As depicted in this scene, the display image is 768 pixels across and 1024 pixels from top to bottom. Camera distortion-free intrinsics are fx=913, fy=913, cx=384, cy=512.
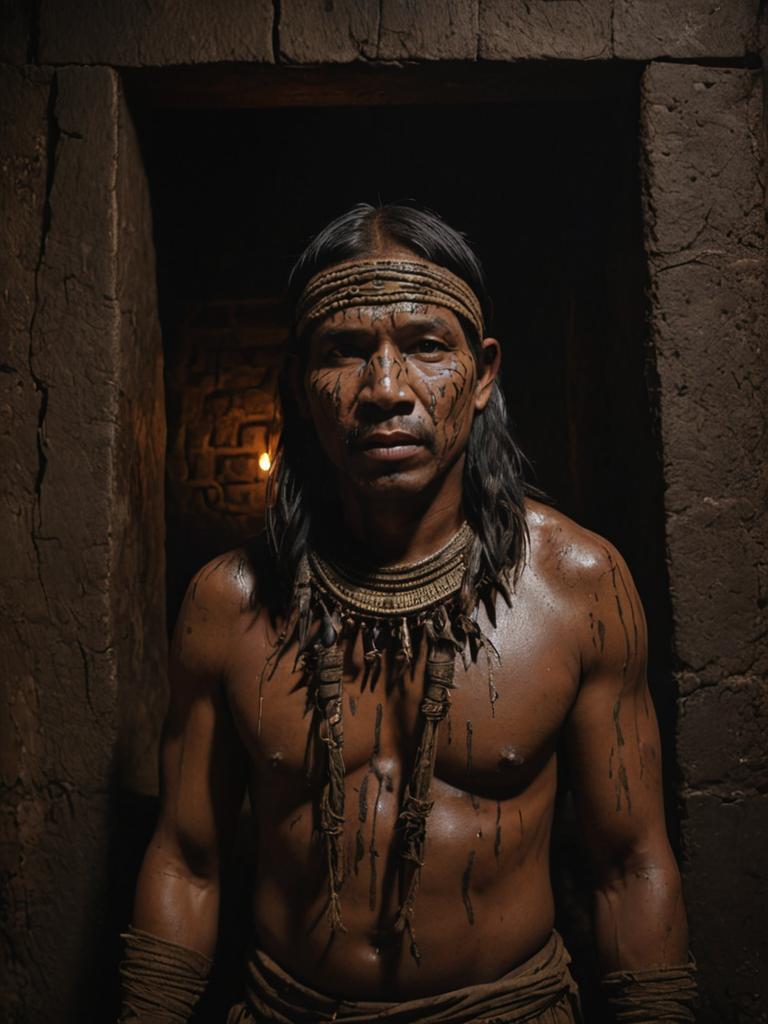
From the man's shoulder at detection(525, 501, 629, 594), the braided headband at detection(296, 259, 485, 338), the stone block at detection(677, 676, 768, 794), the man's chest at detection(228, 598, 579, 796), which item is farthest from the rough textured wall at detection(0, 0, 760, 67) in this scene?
the stone block at detection(677, 676, 768, 794)

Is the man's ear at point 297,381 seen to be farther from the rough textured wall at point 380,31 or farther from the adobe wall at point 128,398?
the rough textured wall at point 380,31

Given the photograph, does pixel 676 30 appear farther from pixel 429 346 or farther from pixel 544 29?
pixel 429 346

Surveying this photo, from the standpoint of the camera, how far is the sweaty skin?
179 centimetres

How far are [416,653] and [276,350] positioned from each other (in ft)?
6.05

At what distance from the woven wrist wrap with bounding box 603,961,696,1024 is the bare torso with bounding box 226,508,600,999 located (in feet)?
0.64

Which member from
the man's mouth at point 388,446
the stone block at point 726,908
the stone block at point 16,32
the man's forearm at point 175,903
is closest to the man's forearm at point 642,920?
the stone block at point 726,908

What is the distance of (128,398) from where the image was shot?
90.6 inches

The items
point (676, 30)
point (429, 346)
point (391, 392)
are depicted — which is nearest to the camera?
point (391, 392)

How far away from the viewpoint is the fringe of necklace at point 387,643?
Answer: 1.77 metres

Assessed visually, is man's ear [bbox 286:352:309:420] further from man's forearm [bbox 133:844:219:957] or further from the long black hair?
man's forearm [bbox 133:844:219:957]

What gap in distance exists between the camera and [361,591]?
192cm

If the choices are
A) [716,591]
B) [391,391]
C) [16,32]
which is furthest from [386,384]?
[16,32]

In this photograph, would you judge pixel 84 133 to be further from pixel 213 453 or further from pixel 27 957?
pixel 27 957

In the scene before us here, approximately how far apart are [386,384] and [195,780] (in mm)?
929
